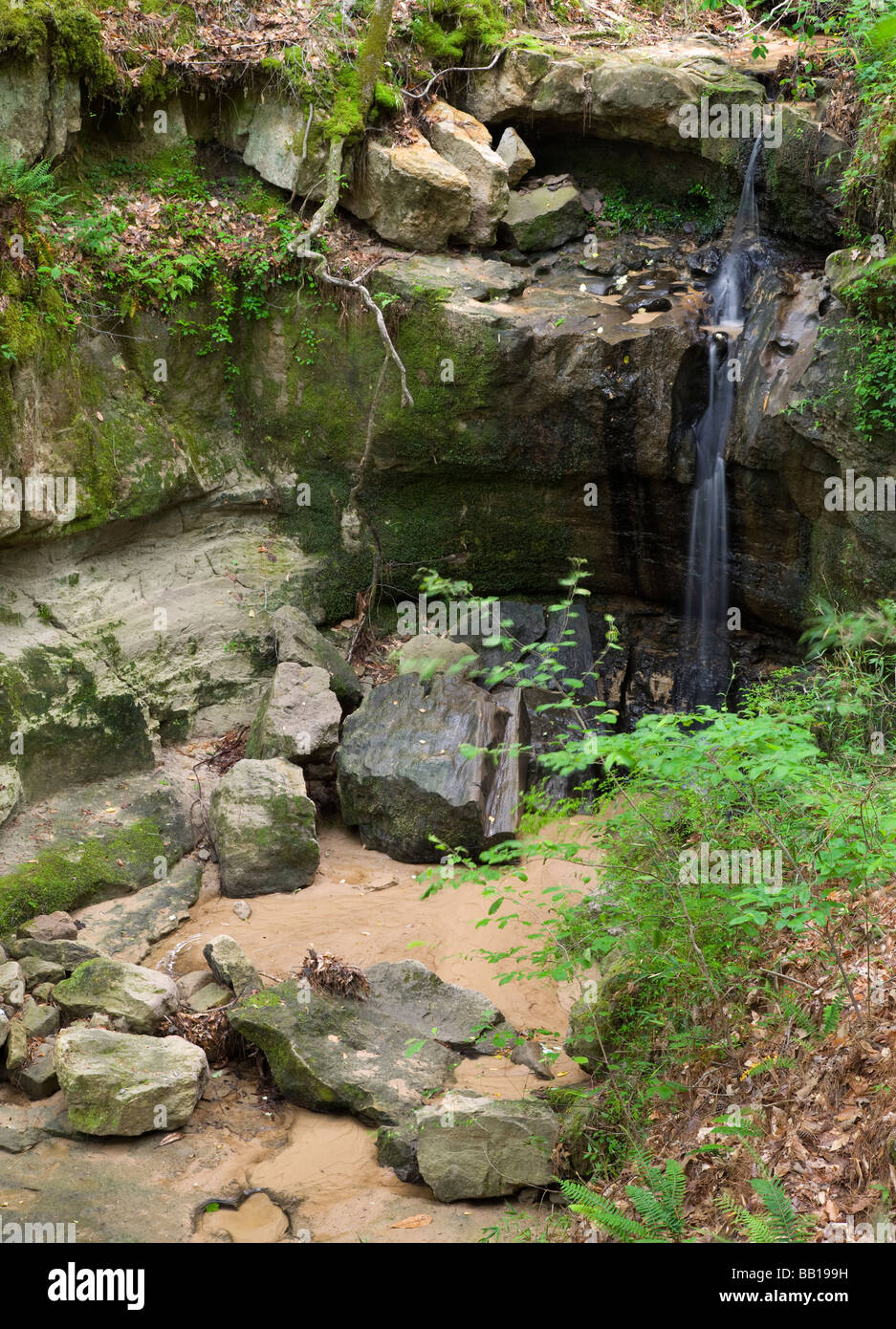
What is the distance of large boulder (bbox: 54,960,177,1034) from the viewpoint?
20.8 feet

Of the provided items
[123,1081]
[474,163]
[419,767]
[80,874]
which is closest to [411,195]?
[474,163]

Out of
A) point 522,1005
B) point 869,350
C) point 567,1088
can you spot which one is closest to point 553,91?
point 869,350

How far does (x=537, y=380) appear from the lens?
1046cm

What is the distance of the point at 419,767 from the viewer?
30.3 ft

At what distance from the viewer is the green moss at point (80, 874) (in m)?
7.65

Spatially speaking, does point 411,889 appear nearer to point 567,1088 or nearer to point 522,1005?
point 522,1005

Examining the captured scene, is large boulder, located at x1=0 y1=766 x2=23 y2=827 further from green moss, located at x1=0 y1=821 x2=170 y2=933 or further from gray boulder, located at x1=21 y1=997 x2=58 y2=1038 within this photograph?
gray boulder, located at x1=21 y1=997 x2=58 y2=1038

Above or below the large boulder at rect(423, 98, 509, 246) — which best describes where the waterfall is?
below

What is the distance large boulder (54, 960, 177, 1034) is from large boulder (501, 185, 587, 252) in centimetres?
875

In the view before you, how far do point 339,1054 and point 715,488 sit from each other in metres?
6.84

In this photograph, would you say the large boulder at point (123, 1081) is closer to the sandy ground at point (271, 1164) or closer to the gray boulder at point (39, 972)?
the sandy ground at point (271, 1164)

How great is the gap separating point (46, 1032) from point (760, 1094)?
420 cm

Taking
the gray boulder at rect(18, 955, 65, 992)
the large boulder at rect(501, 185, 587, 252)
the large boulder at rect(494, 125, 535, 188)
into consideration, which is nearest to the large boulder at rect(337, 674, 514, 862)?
the gray boulder at rect(18, 955, 65, 992)

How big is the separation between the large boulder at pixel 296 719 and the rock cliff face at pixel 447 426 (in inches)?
30.5
